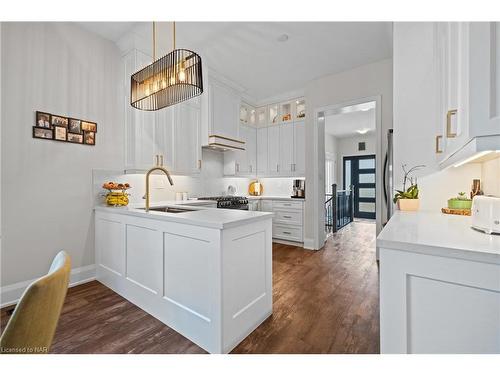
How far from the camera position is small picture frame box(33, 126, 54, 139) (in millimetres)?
2305

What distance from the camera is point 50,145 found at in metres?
2.41

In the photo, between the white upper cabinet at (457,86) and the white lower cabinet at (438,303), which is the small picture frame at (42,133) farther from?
the white upper cabinet at (457,86)

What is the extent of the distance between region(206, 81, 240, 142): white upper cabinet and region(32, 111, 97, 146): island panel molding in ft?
5.23

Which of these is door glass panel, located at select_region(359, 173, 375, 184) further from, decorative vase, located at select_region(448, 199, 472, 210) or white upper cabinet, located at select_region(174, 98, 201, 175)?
decorative vase, located at select_region(448, 199, 472, 210)

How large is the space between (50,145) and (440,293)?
10.8 ft

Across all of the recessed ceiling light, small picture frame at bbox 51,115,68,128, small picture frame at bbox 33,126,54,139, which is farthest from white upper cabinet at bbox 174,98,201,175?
the recessed ceiling light

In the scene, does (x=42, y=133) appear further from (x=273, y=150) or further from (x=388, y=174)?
(x=388, y=174)

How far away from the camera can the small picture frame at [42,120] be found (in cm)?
232

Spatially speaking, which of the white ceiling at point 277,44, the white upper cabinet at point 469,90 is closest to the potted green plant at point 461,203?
the white upper cabinet at point 469,90

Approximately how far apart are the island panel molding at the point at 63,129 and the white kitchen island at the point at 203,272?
1.16 metres

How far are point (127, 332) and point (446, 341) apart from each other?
76.4 inches

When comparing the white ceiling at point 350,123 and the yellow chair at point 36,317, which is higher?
the white ceiling at point 350,123

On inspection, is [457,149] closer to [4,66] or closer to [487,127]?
[487,127]

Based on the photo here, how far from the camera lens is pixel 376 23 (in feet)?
8.47
